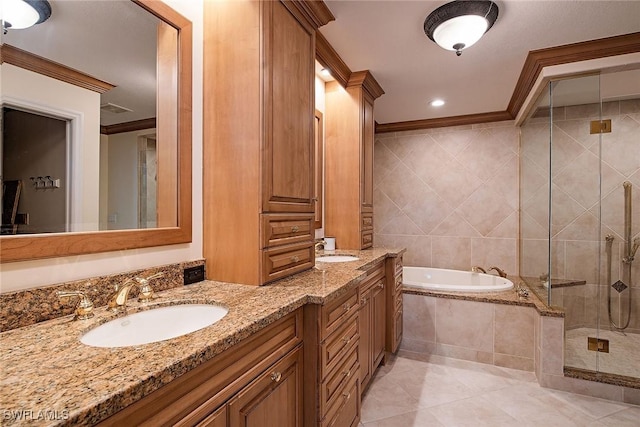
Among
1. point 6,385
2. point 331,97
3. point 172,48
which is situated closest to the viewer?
point 6,385

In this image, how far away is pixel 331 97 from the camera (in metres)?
2.77

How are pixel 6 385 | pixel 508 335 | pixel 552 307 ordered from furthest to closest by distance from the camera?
pixel 508 335, pixel 552 307, pixel 6 385

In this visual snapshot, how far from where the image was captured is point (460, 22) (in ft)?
5.73

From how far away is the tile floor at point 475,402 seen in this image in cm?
190

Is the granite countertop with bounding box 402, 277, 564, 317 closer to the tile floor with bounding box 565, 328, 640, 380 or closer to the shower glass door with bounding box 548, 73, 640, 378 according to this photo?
the shower glass door with bounding box 548, 73, 640, 378

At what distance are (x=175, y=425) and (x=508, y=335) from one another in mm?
2718

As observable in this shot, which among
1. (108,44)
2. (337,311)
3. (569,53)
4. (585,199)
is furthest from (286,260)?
(585,199)

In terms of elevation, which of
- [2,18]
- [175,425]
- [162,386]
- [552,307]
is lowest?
[552,307]

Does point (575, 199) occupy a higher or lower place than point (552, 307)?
higher

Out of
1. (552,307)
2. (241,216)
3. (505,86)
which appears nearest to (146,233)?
(241,216)

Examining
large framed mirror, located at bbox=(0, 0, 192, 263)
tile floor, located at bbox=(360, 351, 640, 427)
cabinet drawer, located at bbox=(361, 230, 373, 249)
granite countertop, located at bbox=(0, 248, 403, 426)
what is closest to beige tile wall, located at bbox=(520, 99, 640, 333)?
tile floor, located at bbox=(360, 351, 640, 427)

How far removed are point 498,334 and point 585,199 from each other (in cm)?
138

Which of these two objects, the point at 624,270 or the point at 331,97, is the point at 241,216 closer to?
the point at 331,97

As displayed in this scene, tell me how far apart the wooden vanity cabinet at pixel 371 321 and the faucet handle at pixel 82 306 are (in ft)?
4.50
